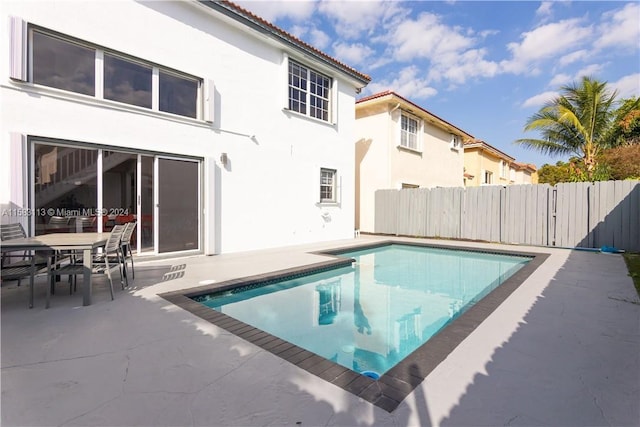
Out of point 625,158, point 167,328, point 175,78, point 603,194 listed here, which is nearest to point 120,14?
point 175,78

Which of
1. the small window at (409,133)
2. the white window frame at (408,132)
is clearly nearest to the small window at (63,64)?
the white window frame at (408,132)

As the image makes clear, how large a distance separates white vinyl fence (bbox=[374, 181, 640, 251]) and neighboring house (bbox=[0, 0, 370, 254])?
14.5ft

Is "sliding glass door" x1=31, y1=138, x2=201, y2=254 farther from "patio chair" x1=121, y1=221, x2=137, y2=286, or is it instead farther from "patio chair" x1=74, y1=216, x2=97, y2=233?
"patio chair" x1=121, y1=221, x2=137, y2=286

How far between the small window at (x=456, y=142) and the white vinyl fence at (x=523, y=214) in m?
8.75

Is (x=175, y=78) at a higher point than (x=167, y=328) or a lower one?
higher

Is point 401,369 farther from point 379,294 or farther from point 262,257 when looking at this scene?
point 262,257

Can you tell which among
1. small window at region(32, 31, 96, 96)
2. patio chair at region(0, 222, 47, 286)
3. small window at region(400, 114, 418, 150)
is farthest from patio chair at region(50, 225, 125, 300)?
small window at region(400, 114, 418, 150)

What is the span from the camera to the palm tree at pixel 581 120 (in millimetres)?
15109

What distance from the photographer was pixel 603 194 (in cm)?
1023

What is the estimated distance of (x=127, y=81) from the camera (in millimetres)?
7277

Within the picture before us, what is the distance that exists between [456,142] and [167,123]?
63.1ft

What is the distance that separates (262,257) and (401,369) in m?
6.24

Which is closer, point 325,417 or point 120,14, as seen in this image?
point 325,417

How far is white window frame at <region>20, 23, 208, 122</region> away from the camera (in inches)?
221
